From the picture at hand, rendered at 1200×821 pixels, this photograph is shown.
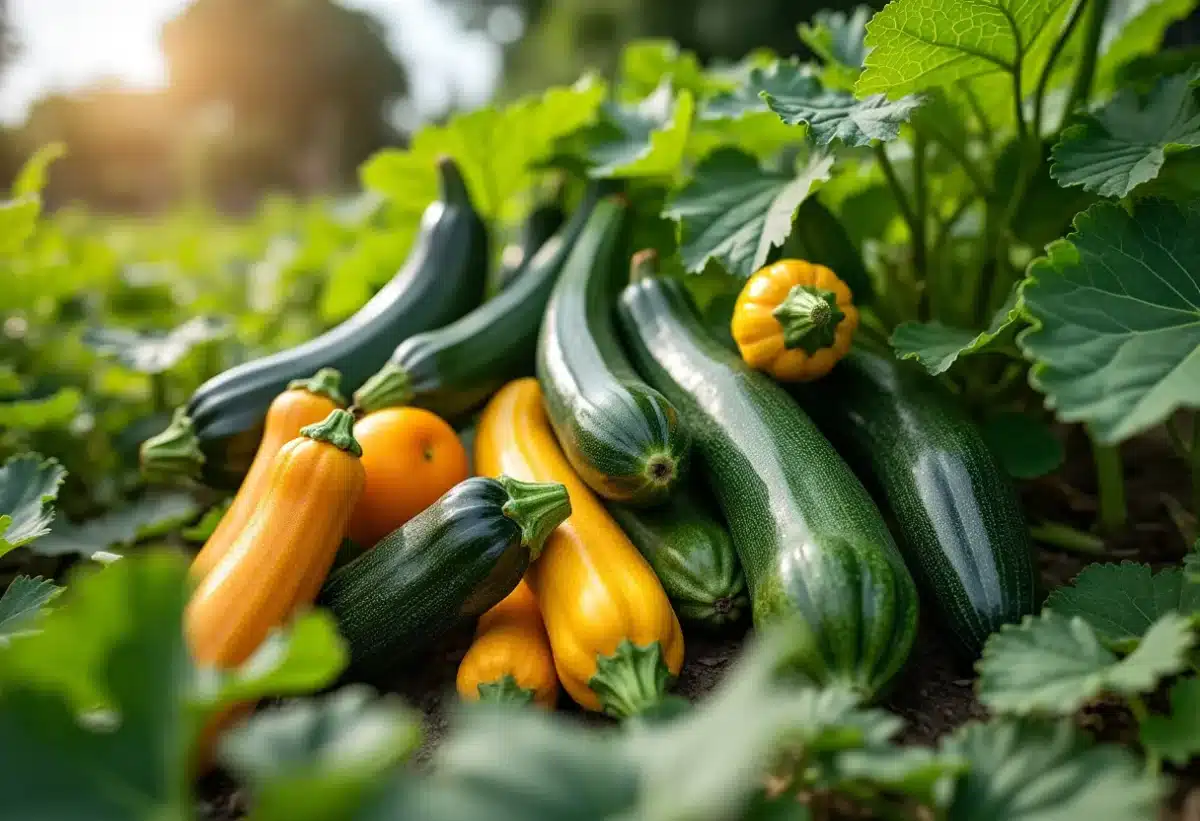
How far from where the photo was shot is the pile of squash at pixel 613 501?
144cm

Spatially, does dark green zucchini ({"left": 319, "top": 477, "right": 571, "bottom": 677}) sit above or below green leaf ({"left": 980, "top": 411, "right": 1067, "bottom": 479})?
above

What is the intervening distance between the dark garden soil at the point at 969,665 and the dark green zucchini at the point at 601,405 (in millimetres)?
321

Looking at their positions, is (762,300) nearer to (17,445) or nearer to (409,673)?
(409,673)

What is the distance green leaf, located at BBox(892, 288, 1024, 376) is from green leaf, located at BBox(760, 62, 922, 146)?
0.38m

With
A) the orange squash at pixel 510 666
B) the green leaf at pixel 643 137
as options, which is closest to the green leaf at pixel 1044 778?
the orange squash at pixel 510 666

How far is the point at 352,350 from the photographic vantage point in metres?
Answer: 2.23

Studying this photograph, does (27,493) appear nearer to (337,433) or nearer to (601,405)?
(337,433)

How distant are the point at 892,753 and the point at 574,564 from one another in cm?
70

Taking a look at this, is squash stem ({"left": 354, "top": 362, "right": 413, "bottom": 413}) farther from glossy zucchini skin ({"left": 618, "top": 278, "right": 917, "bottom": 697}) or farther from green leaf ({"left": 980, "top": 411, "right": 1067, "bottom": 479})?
green leaf ({"left": 980, "top": 411, "right": 1067, "bottom": 479})

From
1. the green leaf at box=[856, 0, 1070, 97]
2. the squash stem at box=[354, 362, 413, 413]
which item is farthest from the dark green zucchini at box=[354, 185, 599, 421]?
the green leaf at box=[856, 0, 1070, 97]

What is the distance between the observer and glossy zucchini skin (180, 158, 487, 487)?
6.71 ft

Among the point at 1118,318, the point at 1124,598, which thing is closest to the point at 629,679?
the point at 1124,598

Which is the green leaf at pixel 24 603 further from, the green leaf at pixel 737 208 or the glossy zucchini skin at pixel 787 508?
the green leaf at pixel 737 208

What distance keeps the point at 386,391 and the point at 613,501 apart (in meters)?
0.57
